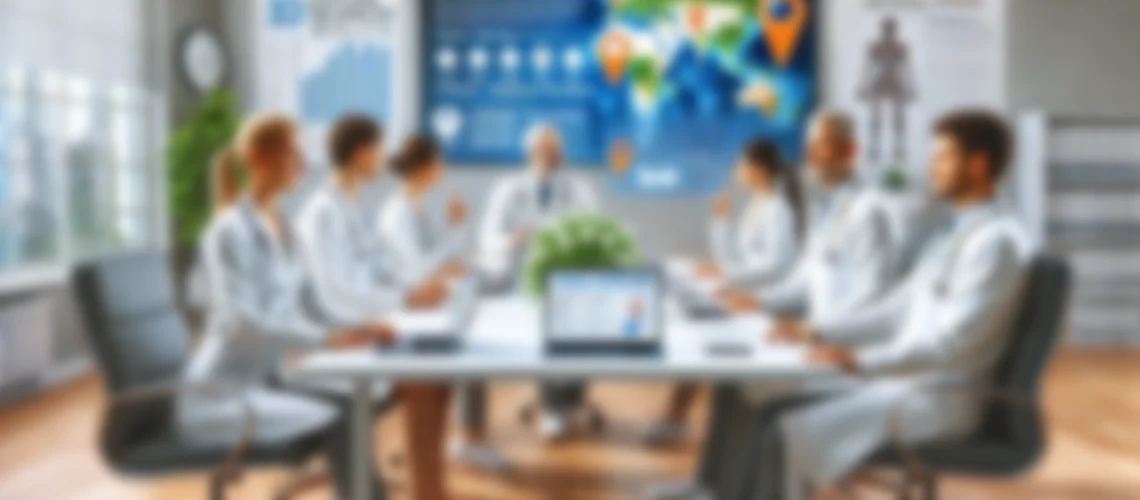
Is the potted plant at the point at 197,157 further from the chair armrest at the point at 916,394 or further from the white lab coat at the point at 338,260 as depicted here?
the chair armrest at the point at 916,394

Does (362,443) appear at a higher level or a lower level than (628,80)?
lower

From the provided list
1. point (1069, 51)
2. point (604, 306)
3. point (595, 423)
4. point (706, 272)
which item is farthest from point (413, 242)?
point (1069, 51)

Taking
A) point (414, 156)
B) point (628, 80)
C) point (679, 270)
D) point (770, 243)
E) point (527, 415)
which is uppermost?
point (628, 80)

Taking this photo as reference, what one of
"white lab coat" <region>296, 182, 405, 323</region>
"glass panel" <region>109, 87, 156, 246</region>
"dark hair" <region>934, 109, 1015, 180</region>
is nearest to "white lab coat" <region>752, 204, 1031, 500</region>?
"dark hair" <region>934, 109, 1015, 180</region>

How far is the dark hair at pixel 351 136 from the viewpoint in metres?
4.82

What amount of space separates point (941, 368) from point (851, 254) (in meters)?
1.58

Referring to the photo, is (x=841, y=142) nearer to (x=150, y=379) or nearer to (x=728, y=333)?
→ (x=728, y=333)

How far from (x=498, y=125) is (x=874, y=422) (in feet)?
18.5

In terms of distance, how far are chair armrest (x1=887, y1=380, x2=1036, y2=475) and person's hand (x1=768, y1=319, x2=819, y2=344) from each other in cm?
28

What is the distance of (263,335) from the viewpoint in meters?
3.68

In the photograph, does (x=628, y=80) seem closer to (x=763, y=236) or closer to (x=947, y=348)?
(x=763, y=236)

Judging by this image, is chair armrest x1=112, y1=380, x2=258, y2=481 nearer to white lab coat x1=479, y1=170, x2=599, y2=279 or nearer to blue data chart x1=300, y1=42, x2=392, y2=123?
white lab coat x1=479, y1=170, x2=599, y2=279

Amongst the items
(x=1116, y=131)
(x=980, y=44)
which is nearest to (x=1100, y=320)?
(x=1116, y=131)

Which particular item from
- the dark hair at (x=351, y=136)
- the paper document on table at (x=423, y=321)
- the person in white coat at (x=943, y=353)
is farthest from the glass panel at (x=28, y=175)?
the person in white coat at (x=943, y=353)
